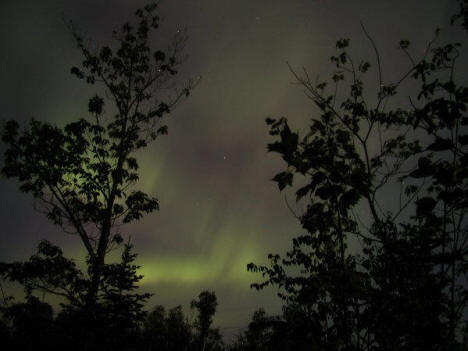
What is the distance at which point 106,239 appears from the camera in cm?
1068

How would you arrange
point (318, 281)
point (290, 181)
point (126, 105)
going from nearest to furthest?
point (290, 181) → point (318, 281) → point (126, 105)

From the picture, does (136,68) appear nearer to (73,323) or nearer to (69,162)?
(69,162)

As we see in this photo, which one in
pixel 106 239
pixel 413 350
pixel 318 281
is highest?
pixel 106 239

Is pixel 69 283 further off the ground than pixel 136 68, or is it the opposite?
pixel 136 68

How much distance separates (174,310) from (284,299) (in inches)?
3711

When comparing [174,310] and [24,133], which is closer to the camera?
[24,133]

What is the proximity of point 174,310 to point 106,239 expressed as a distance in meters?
92.4

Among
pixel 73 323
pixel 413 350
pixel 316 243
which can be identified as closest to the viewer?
pixel 413 350

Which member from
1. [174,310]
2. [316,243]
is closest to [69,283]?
[316,243]

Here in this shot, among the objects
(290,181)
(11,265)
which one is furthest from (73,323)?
(290,181)

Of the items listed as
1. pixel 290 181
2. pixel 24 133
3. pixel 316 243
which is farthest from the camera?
pixel 24 133

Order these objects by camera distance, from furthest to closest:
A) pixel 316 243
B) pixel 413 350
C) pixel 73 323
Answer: pixel 73 323
pixel 316 243
pixel 413 350

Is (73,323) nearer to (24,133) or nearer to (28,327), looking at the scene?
(28,327)

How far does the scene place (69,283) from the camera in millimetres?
9766
